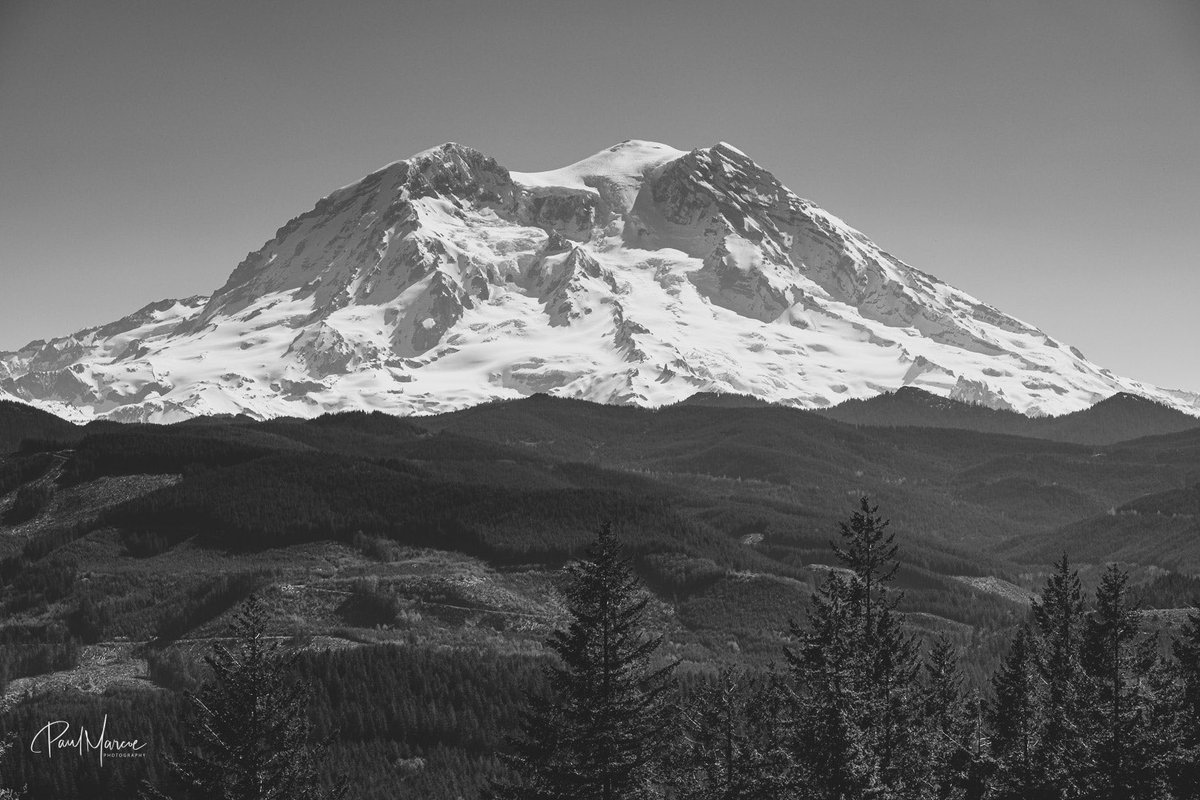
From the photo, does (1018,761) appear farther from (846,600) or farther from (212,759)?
(212,759)

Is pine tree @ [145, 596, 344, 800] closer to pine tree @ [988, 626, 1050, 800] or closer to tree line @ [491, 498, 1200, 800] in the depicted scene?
tree line @ [491, 498, 1200, 800]

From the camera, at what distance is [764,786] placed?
240 feet

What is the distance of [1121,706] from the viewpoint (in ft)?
Answer: 258

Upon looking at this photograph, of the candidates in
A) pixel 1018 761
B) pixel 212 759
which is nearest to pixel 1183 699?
pixel 1018 761

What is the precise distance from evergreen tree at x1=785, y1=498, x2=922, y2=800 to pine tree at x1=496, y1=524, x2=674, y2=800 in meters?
6.70

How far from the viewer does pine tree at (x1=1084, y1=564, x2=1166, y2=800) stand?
7375 centimetres

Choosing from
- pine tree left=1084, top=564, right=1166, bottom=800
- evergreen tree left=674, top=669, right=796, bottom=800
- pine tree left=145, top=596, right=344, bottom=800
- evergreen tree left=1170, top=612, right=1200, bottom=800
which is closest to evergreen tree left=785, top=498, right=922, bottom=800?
evergreen tree left=674, top=669, right=796, bottom=800

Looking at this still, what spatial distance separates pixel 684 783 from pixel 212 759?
22223 millimetres

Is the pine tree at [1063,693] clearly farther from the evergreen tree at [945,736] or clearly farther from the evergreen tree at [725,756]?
the evergreen tree at [725,756]

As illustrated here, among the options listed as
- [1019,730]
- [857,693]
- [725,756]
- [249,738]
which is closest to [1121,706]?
[1019,730]

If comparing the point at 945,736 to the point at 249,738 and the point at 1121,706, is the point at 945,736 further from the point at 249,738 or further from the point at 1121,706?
the point at 249,738
